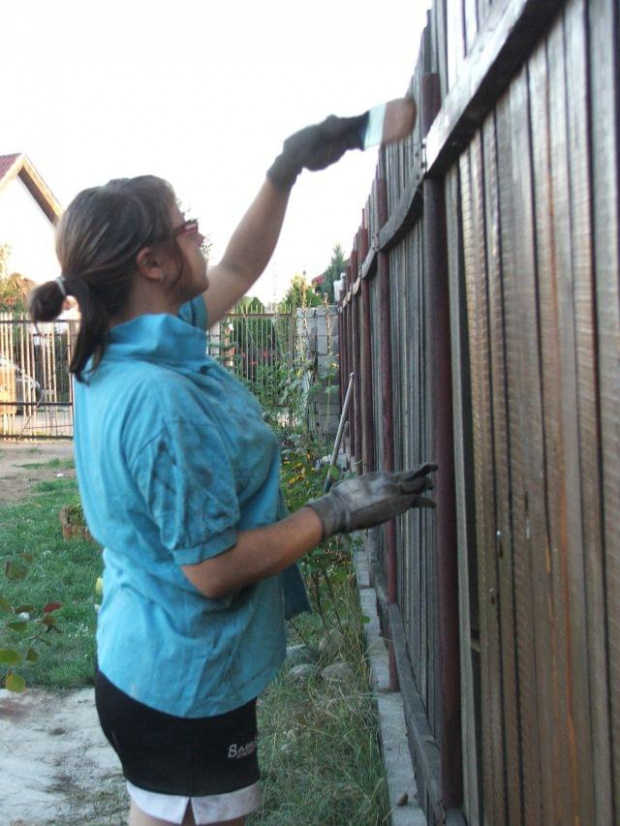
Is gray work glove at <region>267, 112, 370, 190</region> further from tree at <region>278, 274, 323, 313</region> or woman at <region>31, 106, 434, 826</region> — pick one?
tree at <region>278, 274, 323, 313</region>

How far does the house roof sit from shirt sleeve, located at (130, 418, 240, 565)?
25443 mm

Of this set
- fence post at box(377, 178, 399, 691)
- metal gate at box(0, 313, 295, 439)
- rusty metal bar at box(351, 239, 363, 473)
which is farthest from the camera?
metal gate at box(0, 313, 295, 439)

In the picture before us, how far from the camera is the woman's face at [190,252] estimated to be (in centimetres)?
201

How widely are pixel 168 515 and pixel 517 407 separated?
63cm

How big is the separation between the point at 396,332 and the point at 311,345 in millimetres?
6449

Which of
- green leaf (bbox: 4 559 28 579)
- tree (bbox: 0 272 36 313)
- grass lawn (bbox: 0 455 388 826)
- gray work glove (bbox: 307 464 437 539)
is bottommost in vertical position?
grass lawn (bbox: 0 455 388 826)

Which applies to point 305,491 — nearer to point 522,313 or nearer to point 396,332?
point 396,332

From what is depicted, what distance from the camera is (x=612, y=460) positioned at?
3.84 ft

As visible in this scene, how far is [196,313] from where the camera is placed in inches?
94.6

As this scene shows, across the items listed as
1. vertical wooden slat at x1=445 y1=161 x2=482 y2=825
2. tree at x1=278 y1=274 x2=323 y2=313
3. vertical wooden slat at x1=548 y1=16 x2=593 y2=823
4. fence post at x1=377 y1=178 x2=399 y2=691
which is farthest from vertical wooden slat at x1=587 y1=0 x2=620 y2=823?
tree at x1=278 y1=274 x2=323 y2=313

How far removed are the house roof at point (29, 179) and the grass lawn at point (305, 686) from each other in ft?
67.8

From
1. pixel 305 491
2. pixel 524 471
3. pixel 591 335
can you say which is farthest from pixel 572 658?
pixel 305 491

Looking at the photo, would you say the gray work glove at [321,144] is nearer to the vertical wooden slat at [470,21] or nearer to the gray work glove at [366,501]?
the vertical wooden slat at [470,21]

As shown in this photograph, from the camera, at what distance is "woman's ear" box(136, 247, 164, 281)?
194cm
